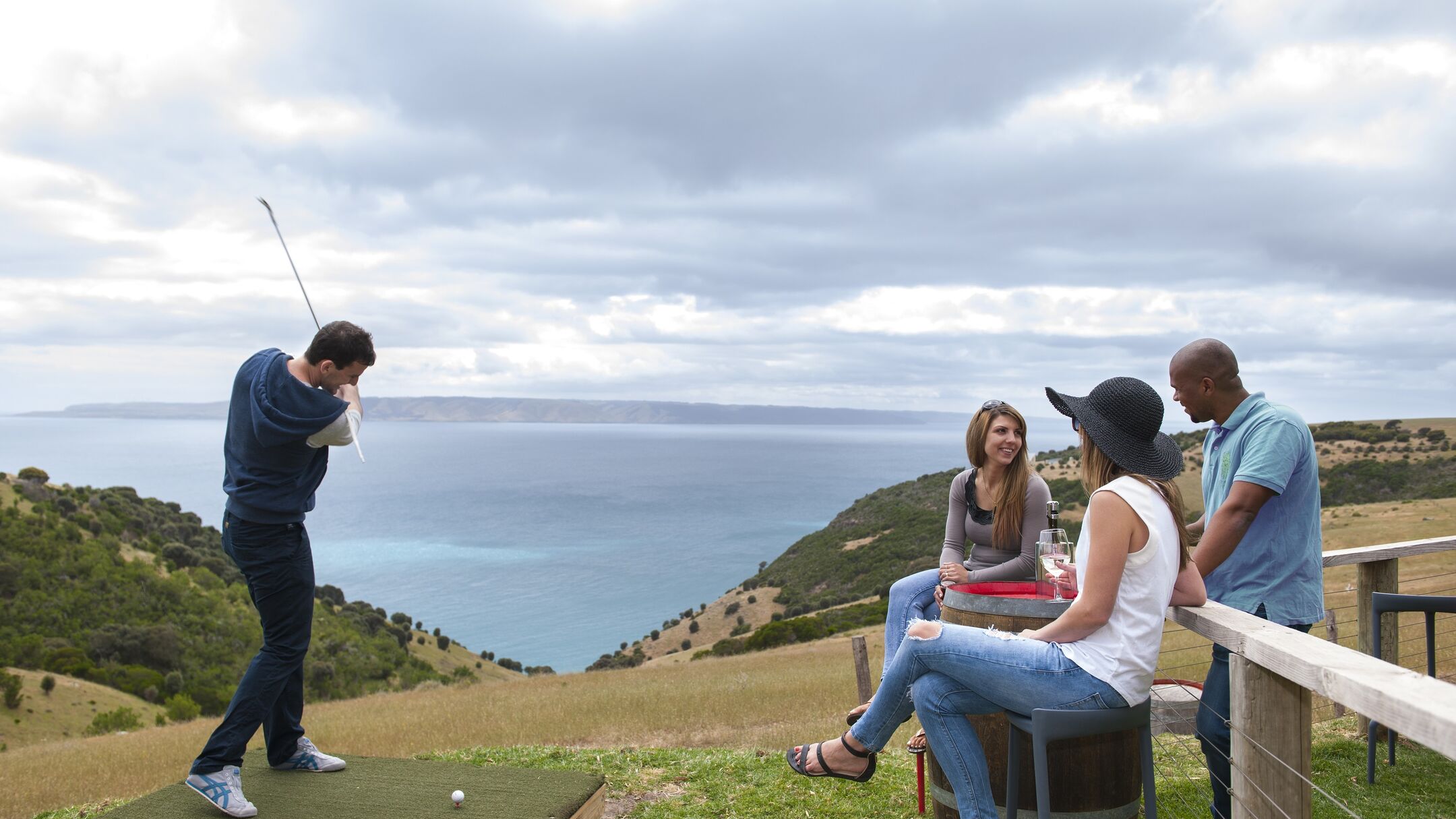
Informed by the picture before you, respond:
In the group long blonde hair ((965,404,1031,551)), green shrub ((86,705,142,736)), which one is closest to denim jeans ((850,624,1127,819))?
long blonde hair ((965,404,1031,551))

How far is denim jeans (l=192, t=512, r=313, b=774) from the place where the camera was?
160 inches

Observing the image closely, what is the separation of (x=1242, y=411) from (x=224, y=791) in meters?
4.73

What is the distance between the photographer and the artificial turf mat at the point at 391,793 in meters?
4.07

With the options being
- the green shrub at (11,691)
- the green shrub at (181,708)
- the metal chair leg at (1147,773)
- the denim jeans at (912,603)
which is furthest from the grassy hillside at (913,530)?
the metal chair leg at (1147,773)

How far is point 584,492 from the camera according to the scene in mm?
192125

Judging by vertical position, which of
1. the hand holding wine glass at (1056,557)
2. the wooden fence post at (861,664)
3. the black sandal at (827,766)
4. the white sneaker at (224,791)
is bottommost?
the wooden fence post at (861,664)

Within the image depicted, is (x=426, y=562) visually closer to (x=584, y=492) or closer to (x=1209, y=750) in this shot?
(x=584, y=492)

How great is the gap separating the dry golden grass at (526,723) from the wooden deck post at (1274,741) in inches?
181

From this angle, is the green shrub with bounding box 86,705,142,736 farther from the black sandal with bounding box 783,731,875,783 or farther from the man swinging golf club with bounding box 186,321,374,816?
the black sandal with bounding box 783,731,875,783

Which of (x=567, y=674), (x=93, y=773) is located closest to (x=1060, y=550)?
(x=93, y=773)

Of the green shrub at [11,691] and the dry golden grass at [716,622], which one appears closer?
the green shrub at [11,691]

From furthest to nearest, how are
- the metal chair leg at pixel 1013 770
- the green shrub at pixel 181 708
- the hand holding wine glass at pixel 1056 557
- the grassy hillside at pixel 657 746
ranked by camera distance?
the green shrub at pixel 181 708 → the grassy hillside at pixel 657 746 → the hand holding wine glass at pixel 1056 557 → the metal chair leg at pixel 1013 770

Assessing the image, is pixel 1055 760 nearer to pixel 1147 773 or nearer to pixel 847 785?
pixel 1147 773

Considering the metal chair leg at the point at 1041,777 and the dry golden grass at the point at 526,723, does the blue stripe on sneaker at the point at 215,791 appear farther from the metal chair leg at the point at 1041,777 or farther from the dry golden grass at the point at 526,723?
the metal chair leg at the point at 1041,777
